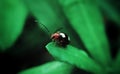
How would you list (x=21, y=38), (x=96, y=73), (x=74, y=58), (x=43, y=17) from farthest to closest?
(x=21, y=38) < (x=43, y=17) < (x=96, y=73) < (x=74, y=58)

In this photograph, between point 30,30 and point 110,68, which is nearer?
point 110,68

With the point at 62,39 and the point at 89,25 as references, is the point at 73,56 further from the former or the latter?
the point at 89,25

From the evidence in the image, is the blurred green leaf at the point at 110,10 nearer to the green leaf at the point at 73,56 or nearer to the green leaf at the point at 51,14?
the green leaf at the point at 51,14

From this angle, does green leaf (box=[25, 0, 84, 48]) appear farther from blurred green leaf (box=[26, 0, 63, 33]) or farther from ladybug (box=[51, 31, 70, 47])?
ladybug (box=[51, 31, 70, 47])

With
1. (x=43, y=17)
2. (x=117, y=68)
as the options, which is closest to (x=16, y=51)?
(x=43, y=17)

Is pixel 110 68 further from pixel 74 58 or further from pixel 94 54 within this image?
pixel 74 58

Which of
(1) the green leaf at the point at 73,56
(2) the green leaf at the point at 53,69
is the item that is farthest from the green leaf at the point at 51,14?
(1) the green leaf at the point at 73,56

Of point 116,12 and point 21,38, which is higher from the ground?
point 21,38
